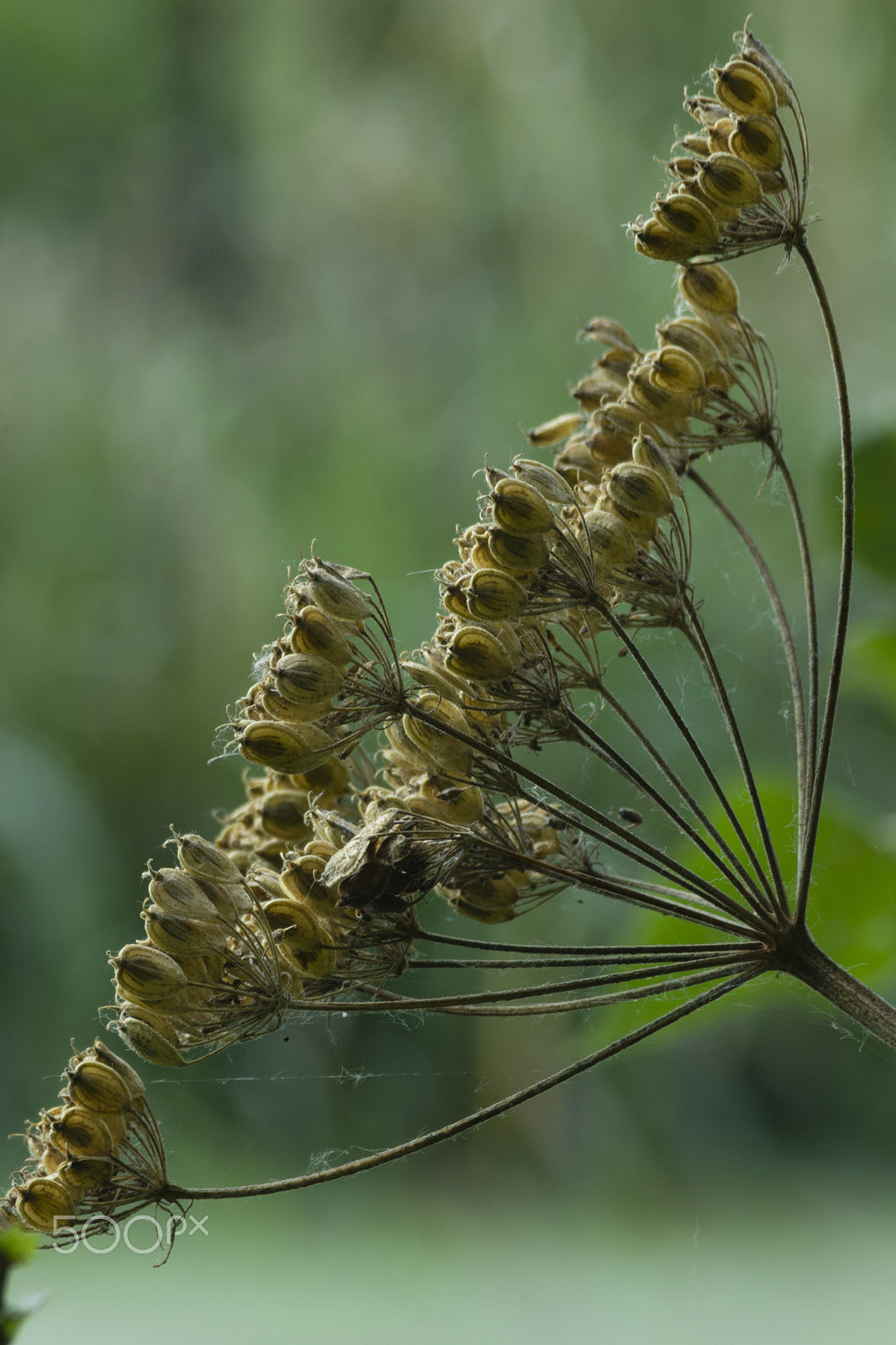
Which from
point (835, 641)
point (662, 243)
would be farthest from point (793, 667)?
point (662, 243)

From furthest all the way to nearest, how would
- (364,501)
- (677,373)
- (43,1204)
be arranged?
(364,501)
(677,373)
(43,1204)

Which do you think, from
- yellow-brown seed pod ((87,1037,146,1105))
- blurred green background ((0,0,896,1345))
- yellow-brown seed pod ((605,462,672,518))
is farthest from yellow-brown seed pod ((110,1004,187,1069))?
blurred green background ((0,0,896,1345))

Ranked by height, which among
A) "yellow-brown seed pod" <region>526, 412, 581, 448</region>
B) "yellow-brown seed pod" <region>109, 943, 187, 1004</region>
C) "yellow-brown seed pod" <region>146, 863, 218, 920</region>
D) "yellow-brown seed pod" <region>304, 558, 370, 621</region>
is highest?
"yellow-brown seed pod" <region>526, 412, 581, 448</region>

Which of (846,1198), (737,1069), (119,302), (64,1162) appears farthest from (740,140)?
(119,302)

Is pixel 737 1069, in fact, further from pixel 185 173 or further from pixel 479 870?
pixel 185 173

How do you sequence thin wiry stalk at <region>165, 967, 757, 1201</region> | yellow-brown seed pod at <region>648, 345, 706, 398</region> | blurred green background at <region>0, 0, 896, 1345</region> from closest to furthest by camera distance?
thin wiry stalk at <region>165, 967, 757, 1201</region>
yellow-brown seed pod at <region>648, 345, 706, 398</region>
blurred green background at <region>0, 0, 896, 1345</region>

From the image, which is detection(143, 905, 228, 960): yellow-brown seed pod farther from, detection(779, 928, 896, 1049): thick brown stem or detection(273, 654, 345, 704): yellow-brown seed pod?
detection(779, 928, 896, 1049): thick brown stem

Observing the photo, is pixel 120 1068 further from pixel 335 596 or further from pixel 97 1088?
pixel 335 596
